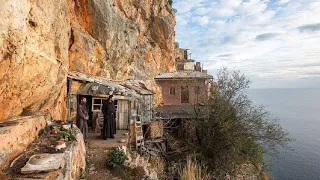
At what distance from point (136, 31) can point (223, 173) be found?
636 inches

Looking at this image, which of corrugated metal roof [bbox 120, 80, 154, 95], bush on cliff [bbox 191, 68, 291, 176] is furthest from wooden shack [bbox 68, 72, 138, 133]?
bush on cliff [bbox 191, 68, 291, 176]

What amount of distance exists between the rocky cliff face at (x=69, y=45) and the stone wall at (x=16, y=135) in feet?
1.01

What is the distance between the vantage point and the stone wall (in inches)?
196

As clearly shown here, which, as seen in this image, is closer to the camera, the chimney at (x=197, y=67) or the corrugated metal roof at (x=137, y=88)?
the corrugated metal roof at (x=137, y=88)

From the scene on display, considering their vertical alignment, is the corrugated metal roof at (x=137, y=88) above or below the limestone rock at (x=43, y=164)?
above

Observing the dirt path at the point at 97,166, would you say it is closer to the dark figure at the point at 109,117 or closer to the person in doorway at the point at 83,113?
the dark figure at the point at 109,117

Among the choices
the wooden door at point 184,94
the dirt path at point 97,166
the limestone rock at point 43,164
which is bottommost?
the dirt path at point 97,166

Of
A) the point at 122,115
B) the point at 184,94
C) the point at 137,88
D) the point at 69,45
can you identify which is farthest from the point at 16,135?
the point at 184,94

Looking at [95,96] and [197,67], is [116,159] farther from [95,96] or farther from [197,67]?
[197,67]

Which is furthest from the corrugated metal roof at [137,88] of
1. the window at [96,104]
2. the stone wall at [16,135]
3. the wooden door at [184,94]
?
the stone wall at [16,135]

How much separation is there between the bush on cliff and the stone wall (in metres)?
12.8

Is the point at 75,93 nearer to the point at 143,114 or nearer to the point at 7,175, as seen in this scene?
the point at 143,114

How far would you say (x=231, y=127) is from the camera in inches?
648

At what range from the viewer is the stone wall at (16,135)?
196 inches
